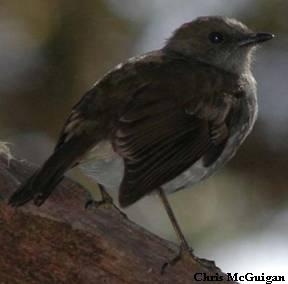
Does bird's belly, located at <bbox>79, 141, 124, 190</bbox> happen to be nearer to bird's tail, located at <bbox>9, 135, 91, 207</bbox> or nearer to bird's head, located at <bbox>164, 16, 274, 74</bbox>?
bird's tail, located at <bbox>9, 135, 91, 207</bbox>

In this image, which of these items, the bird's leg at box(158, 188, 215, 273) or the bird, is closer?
the bird's leg at box(158, 188, 215, 273)

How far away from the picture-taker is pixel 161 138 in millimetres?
5750

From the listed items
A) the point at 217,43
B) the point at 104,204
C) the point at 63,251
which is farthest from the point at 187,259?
the point at 217,43

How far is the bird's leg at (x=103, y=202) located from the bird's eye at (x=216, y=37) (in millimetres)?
1652

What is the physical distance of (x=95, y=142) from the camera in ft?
18.7

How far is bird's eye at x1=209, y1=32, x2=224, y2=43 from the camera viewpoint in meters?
7.27

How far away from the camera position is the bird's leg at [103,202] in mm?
5434

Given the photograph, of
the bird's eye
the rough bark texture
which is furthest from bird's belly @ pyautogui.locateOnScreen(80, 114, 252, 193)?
the bird's eye

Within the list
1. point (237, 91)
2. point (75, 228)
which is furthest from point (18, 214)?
point (237, 91)

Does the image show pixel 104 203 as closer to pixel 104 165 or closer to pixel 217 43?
pixel 104 165

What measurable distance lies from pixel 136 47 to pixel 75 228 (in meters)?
1.82

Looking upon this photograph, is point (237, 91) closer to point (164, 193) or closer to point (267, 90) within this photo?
point (267, 90)

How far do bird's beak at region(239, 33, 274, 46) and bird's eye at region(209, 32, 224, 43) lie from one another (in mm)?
193

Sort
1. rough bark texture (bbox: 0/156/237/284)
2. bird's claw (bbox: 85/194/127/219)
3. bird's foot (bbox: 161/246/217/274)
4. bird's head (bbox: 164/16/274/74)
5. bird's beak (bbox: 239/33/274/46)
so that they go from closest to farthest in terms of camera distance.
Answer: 1. rough bark texture (bbox: 0/156/237/284)
2. bird's foot (bbox: 161/246/217/274)
3. bird's claw (bbox: 85/194/127/219)
4. bird's beak (bbox: 239/33/274/46)
5. bird's head (bbox: 164/16/274/74)
